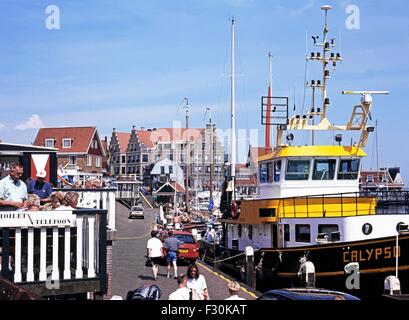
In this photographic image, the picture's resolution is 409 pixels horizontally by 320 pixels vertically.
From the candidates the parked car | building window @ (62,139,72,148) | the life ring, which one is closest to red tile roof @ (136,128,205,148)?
the parked car

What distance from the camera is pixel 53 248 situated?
10.1 metres

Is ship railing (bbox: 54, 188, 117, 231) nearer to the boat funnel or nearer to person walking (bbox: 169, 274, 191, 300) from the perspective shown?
person walking (bbox: 169, 274, 191, 300)

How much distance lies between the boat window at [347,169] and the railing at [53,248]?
1239cm

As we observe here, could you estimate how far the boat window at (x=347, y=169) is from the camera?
21.7 metres

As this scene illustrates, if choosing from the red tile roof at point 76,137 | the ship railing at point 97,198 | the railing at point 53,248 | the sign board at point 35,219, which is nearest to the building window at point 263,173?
the ship railing at point 97,198

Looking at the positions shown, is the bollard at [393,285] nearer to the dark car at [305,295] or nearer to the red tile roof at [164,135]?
the dark car at [305,295]

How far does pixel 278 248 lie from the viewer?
20.2 m

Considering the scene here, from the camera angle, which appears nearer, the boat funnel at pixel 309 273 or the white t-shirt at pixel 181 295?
the white t-shirt at pixel 181 295

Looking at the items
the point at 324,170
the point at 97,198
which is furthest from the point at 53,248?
the point at 324,170

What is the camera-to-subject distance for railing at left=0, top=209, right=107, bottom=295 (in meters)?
9.89

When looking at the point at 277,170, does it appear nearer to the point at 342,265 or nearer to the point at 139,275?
the point at 342,265

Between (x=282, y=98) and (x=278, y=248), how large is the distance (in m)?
5.44
